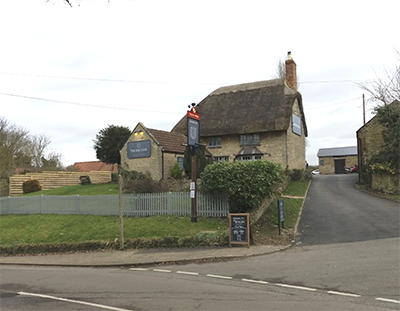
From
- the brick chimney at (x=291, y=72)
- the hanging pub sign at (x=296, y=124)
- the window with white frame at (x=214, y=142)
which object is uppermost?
the brick chimney at (x=291, y=72)

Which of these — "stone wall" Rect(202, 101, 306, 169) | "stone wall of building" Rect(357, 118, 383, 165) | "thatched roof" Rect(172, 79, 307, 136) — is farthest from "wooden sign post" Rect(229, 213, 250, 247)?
"stone wall of building" Rect(357, 118, 383, 165)

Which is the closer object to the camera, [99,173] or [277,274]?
[277,274]

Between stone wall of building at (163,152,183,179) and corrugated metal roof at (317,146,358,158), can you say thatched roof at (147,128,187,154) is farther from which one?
corrugated metal roof at (317,146,358,158)

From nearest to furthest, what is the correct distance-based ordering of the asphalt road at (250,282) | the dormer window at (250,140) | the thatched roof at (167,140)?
the asphalt road at (250,282) → the thatched roof at (167,140) → the dormer window at (250,140)

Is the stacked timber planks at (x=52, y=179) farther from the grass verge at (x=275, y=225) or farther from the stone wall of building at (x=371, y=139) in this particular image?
the stone wall of building at (x=371, y=139)

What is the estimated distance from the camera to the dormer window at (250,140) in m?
30.1

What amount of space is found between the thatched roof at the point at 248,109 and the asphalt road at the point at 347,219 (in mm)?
9445

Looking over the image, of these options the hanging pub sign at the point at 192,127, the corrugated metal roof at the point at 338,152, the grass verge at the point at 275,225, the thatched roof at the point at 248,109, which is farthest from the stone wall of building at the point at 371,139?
the corrugated metal roof at the point at 338,152

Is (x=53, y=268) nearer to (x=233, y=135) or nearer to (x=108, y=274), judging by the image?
(x=108, y=274)

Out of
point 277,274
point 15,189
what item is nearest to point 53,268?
point 277,274

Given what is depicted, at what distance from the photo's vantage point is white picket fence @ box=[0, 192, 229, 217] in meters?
14.3

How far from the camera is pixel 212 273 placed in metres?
8.70

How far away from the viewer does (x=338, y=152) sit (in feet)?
164

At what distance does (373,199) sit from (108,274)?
16.0m
